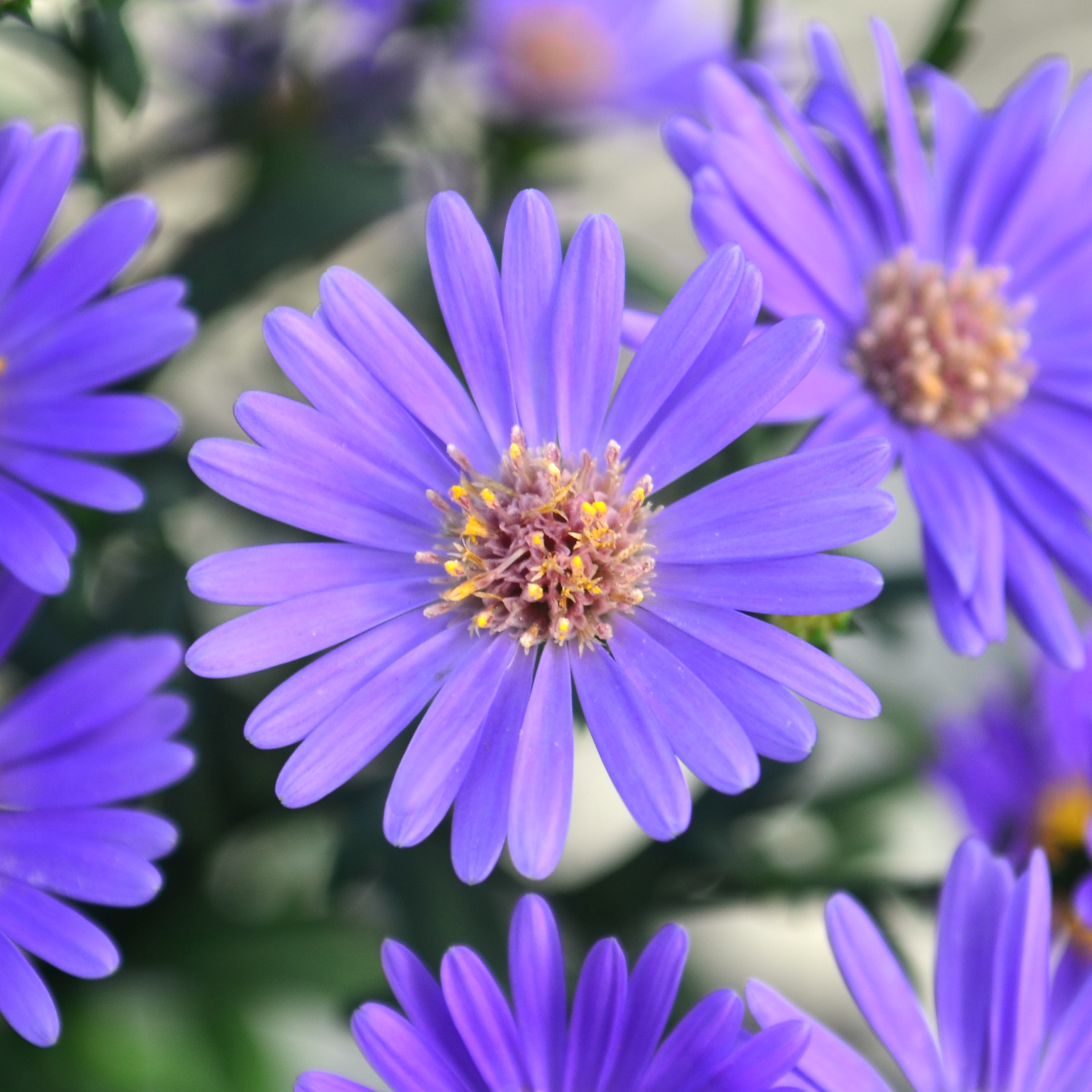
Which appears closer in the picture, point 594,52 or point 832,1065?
point 832,1065

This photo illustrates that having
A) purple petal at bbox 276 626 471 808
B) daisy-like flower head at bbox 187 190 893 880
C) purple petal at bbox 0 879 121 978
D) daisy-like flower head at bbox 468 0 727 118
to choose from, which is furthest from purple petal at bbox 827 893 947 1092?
daisy-like flower head at bbox 468 0 727 118

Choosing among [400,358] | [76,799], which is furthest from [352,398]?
[76,799]

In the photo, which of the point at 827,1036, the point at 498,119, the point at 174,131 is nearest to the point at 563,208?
the point at 498,119

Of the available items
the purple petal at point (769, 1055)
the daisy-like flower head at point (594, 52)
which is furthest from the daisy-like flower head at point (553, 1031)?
the daisy-like flower head at point (594, 52)

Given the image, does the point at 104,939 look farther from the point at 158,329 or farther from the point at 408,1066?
the point at 158,329

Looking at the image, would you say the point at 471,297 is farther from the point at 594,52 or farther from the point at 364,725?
the point at 594,52

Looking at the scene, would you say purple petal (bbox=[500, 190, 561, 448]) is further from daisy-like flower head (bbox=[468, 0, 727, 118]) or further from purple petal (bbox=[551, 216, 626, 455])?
daisy-like flower head (bbox=[468, 0, 727, 118])
